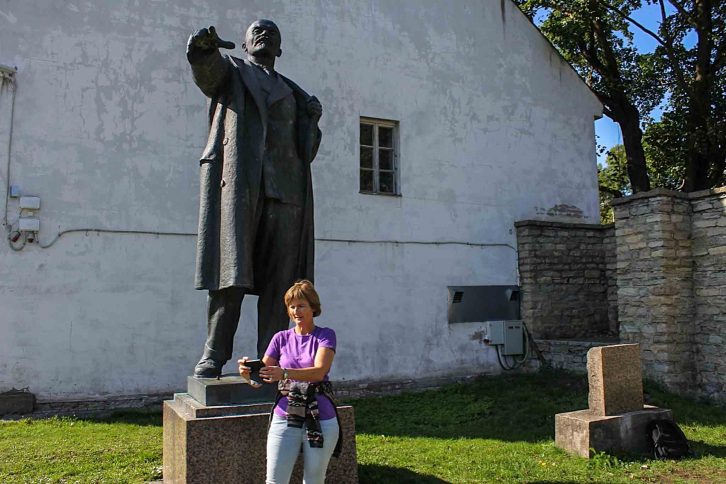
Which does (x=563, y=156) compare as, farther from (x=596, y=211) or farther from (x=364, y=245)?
(x=364, y=245)

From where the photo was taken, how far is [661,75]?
14.3m

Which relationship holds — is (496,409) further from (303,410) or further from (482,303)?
(303,410)

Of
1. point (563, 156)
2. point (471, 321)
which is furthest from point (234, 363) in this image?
point (563, 156)

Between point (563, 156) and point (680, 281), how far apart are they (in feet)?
12.3

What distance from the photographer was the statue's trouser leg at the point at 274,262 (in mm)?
3785

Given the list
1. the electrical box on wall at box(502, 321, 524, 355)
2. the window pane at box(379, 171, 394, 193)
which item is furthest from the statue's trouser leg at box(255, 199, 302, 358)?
the electrical box on wall at box(502, 321, 524, 355)

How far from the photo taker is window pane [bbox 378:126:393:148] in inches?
400

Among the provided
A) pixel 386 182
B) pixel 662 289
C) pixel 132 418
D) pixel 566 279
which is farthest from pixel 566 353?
pixel 132 418

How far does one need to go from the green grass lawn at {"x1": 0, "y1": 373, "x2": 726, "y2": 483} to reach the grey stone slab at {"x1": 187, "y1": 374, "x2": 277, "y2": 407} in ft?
4.09

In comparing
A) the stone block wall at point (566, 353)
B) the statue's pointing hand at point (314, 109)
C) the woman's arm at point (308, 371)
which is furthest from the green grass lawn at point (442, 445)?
the statue's pointing hand at point (314, 109)

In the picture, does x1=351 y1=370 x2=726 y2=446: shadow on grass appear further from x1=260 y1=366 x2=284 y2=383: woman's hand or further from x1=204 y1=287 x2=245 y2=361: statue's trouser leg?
x1=260 y1=366 x2=284 y2=383: woman's hand

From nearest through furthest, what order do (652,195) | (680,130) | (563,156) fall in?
(652,195) → (563,156) → (680,130)

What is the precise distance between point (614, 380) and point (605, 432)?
55 cm

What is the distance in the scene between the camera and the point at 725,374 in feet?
26.6
